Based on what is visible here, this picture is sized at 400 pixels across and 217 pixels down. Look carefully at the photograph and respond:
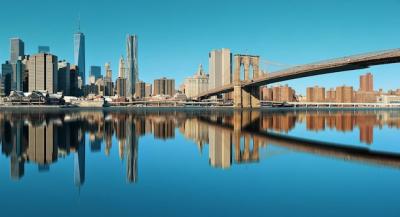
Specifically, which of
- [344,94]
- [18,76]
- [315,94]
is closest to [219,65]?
[315,94]

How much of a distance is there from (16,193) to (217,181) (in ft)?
13.9

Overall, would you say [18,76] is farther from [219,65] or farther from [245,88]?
[245,88]

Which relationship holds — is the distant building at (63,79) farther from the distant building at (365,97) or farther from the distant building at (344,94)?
the distant building at (365,97)

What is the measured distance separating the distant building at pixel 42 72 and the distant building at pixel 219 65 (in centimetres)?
7469

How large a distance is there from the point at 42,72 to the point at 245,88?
120 metres

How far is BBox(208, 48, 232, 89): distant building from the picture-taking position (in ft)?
442

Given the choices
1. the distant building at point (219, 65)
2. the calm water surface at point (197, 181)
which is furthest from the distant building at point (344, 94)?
the calm water surface at point (197, 181)

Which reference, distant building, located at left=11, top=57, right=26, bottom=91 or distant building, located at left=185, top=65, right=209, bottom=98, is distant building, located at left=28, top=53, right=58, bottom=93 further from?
distant building, located at left=185, top=65, right=209, bottom=98

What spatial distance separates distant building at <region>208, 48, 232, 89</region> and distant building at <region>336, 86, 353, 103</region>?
188ft

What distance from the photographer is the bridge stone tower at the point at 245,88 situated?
224ft

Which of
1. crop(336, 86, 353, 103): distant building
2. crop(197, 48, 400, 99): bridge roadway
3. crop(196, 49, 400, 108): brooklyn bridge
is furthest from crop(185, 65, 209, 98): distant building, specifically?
crop(197, 48, 400, 99): bridge roadway

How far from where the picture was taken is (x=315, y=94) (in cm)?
16025

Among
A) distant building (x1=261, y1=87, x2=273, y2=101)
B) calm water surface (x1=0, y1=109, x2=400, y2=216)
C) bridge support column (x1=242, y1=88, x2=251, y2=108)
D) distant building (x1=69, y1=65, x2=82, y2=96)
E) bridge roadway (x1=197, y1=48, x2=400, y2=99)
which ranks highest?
distant building (x1=69, y1=65, x2=82, y2=96)

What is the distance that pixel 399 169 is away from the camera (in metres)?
9.55
